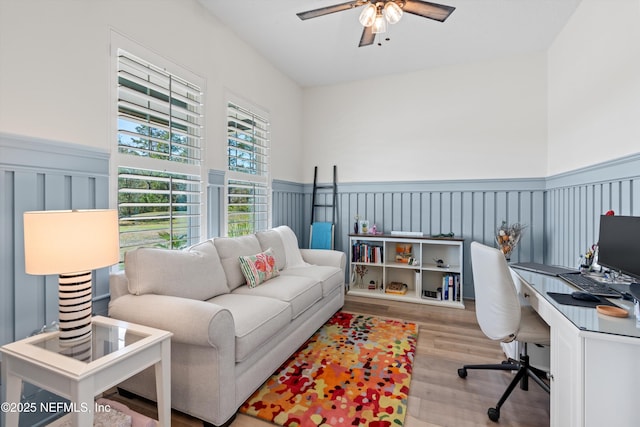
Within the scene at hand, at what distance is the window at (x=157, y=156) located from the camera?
211 centimetres

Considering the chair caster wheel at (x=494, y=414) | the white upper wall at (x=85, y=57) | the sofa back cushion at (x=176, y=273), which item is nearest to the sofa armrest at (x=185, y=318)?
the sofa back cushion at (x=176, y=273)

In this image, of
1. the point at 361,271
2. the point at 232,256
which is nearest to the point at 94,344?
the point at 232,256

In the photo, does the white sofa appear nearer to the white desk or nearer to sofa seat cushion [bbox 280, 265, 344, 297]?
sofa seat cushion [bbox 280, 265, 344, 297]

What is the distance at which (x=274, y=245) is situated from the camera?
316 cm

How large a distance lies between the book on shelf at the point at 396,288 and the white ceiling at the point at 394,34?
9.56 ft

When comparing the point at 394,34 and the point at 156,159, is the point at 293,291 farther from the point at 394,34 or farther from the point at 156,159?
the point at 394,34

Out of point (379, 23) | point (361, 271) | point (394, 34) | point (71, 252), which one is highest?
point (394, 34)

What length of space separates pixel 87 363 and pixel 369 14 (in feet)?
8.49

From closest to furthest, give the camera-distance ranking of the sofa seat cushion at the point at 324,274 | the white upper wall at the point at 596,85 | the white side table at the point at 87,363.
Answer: the white side table at the point at 87,363, the white upper wall at the point at 596,85, the sofa seat cushion at the point at 324,274

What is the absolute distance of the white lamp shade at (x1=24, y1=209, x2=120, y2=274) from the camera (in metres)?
1.28

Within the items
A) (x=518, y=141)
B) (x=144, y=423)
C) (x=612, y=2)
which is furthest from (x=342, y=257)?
(x=612, y=2)

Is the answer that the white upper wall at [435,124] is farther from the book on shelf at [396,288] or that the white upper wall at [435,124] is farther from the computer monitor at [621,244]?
the computer monitor at [621,244]

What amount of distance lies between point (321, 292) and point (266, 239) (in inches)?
32.7

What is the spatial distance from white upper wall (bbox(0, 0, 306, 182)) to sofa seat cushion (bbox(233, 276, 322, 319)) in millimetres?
1272
